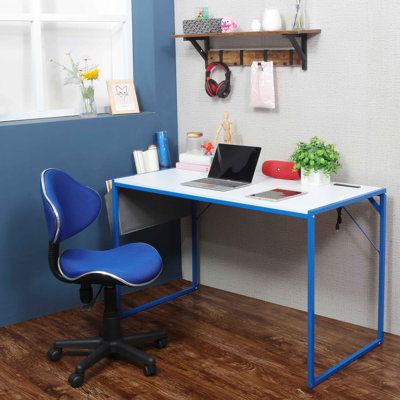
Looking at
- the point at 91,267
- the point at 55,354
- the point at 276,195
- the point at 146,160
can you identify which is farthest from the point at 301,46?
the point at 55,354

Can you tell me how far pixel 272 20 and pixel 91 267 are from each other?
1.49m

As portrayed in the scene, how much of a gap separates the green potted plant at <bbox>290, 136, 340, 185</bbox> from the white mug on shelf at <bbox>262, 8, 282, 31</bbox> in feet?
1.98

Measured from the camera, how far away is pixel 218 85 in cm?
401

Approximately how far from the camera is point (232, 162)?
358 cm

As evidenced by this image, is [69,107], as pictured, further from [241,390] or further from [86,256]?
[241,390]

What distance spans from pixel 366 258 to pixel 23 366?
167 cm

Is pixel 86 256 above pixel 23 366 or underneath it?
above

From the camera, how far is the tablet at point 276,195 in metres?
3.13

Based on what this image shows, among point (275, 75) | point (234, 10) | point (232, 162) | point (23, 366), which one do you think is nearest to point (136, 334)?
point (23, 366)

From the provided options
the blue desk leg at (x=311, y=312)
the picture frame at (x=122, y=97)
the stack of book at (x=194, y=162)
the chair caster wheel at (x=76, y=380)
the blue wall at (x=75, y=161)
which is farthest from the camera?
the picture frame at (x=122, y=97)

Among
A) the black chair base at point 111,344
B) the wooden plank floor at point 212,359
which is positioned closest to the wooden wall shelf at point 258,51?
the wooden plank floor at point 212,359

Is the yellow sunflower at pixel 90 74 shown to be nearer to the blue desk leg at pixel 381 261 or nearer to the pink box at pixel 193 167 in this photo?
the pink box at pixel 193 167

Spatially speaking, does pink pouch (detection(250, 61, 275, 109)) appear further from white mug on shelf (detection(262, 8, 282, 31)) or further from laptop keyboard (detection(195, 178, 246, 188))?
laptop keyboard (detection(195, 178, 246, 188))

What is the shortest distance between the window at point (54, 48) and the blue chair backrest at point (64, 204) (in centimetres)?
69
